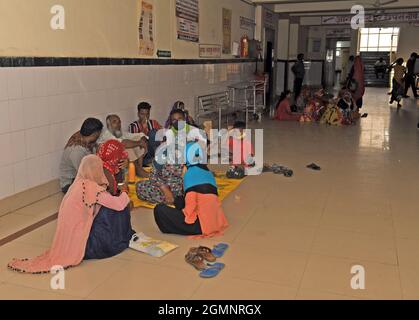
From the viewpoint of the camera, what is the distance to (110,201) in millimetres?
3139

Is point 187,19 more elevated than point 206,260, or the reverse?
point 187,19

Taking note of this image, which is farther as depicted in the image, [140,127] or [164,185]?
[140,127]

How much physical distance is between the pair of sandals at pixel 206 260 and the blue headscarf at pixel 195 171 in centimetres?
54

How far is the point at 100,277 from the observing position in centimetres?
296

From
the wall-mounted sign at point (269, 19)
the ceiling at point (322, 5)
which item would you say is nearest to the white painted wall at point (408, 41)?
the ceiling at point (322, 5)

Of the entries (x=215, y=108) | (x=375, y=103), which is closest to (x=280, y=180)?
(x=215, y=108)

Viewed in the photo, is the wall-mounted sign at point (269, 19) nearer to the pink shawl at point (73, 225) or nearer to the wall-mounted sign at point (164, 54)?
the wall-mounted sign at point (164, 54)

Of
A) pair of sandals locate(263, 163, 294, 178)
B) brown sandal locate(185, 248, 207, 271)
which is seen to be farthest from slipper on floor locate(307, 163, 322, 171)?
brown sandal locate(185, 248, 207, 271)

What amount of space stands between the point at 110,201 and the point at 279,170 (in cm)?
307

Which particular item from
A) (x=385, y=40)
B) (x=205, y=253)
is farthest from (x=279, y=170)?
(x=385, y=40)

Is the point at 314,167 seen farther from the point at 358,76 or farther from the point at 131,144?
the point at 358,76

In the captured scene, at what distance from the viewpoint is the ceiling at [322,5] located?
37.6ft

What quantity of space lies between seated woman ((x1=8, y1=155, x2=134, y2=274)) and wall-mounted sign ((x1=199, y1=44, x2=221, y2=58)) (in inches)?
217

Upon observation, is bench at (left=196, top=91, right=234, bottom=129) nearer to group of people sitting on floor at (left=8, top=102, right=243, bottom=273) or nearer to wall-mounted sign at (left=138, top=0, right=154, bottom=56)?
wall-mounted sign at (left=138, top=0, right=154, bottom=56)
